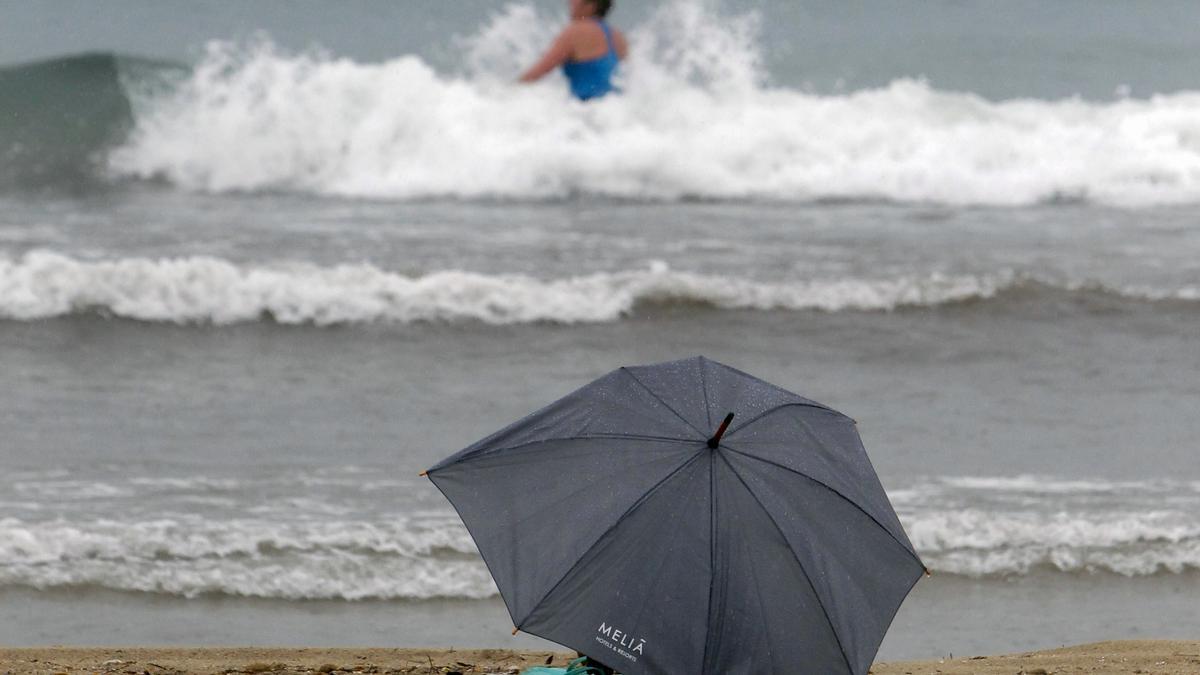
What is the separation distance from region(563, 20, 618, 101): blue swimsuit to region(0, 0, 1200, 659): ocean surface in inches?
7.2

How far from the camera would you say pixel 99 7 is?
1803 cm

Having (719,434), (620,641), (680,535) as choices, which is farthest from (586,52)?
(620,641)

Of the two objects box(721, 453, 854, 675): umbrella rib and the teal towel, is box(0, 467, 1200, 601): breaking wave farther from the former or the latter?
box(721, 453, 854, 675): umbrella rib

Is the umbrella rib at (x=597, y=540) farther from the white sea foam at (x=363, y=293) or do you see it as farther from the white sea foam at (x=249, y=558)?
the white sea foam at (x=363, y=293)

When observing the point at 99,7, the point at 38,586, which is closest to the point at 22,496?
the point at 38,586

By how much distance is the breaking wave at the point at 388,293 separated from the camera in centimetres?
1011

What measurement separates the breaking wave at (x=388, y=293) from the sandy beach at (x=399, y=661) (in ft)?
16.7

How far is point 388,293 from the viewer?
34.0ft

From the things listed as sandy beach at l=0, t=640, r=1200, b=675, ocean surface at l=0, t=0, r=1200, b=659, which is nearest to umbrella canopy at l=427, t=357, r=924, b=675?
sandy beach at l=0, t=640, r=1200, b=675

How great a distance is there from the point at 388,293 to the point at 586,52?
5209 millimetres

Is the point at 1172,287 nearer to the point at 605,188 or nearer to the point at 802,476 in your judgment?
the point at 605,188

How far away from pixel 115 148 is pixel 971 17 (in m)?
11.2

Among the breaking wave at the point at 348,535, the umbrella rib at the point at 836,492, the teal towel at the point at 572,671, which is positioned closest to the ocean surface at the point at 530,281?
the breaking wave at the point at 348,535

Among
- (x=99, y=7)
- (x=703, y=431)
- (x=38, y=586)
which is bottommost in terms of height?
(x=38, y=586)
